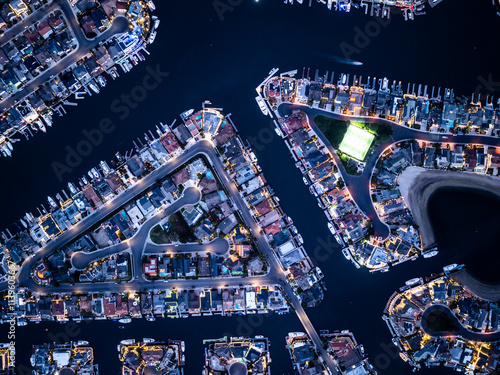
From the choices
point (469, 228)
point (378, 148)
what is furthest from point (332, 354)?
point (378, 148)

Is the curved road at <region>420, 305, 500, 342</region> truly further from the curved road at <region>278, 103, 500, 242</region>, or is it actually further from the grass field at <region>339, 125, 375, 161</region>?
the grass field at <region>339, 125, 375, 161</region>

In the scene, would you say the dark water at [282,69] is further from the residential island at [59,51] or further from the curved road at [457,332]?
the curved road at [457,332]

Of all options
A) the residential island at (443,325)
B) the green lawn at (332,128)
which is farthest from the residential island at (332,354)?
the green lawn at (332,128)

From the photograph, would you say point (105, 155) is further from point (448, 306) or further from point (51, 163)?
point (448, 306)

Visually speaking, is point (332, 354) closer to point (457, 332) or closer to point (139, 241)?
point (457, 332)

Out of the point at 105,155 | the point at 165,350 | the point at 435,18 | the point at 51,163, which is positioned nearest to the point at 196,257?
the point at 165,350

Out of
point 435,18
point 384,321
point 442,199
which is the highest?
point 435,18

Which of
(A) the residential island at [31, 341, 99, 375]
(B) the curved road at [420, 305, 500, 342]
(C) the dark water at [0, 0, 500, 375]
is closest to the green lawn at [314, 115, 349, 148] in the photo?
(C) the dark water at [0, 0, 500, 375]
